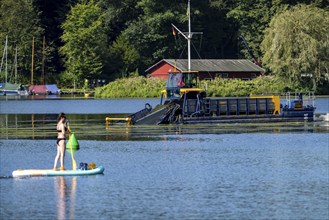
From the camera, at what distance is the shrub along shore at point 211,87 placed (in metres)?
123

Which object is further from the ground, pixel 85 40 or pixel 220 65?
pixel 85 40

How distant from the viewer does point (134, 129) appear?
71.1 meters

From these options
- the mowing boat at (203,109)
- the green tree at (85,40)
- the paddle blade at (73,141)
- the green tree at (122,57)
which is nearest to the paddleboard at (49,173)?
the paddle blade at (73,141)

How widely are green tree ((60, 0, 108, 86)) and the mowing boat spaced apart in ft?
231

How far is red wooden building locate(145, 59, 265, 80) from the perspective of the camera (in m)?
136

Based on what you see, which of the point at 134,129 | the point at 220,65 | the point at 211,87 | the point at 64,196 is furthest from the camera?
the point at 220,65

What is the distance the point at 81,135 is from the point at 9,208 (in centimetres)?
3129

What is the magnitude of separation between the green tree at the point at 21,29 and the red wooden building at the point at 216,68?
21.0m

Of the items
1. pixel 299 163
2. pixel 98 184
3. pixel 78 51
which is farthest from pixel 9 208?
pixel 78 51

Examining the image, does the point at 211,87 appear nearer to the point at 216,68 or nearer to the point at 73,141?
the point at 216,68

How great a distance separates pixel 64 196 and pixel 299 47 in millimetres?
77815

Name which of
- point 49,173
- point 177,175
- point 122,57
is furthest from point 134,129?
point 122,57

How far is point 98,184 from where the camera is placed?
131ft

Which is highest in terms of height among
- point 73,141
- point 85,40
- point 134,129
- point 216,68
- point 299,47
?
point 85,40
